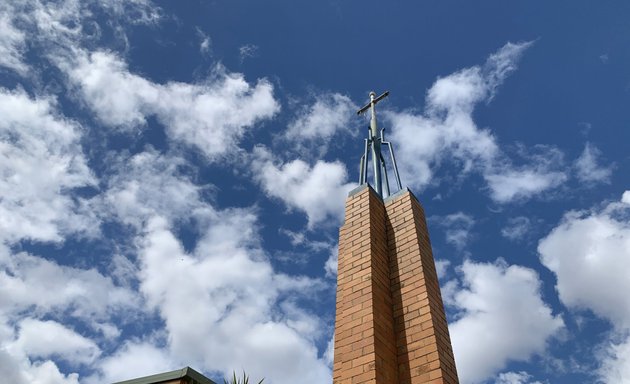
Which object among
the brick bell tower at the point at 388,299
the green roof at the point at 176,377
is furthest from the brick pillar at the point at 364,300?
the green roof at the point at 176,377

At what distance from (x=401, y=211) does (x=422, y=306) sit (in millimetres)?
1314

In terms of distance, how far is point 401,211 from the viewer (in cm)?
508

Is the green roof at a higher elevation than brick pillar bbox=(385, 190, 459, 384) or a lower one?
lower

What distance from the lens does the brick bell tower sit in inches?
146

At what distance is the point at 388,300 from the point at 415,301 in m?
0.28

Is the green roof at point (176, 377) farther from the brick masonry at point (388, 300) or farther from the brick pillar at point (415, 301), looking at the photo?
the brick pillar at point (415, 301)

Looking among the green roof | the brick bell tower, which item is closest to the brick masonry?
the brick bell tower

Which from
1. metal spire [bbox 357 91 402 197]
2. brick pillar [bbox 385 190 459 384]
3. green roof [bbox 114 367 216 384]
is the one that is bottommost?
green roof [bbox 114 367 216 384]

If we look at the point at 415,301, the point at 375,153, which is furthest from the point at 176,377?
the point at 375,153

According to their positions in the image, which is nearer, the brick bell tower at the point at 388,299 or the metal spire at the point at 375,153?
the brick bell tower at the point at 388,299

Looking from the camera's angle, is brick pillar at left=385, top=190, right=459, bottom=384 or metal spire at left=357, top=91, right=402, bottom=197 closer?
brick pillar at left=385, top=190, right=459, bottom=384

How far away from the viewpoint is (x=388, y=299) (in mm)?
4320

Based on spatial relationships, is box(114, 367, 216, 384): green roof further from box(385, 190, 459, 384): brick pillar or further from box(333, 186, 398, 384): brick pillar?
box(385, 190, 459, 384): brick pillar

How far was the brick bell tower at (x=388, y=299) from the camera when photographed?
3713 mm
